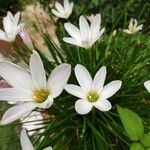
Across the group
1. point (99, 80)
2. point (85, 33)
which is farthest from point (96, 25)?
point (99, 80)

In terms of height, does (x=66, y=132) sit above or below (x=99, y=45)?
below

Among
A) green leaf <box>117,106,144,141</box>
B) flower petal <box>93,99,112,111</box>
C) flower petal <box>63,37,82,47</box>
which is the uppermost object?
flower petal <box>63,37,82,47</box>

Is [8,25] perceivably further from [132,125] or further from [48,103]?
[132,125]

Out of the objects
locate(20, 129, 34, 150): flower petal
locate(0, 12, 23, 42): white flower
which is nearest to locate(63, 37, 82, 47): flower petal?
locate(0, 12, 23, 42): white flower

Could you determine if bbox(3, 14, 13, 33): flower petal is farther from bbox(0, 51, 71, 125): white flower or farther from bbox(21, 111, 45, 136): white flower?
bbox(0, 51, 71, 125): white flower

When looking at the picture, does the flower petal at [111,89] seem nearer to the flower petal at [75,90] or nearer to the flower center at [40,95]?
the flower petal at [75,90]

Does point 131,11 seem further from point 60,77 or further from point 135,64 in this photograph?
point 60,77

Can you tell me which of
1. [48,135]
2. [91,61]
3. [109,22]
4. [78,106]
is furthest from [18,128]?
[109,22]

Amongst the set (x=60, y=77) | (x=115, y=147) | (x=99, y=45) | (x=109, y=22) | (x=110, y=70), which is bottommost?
(x=115, y=147)
